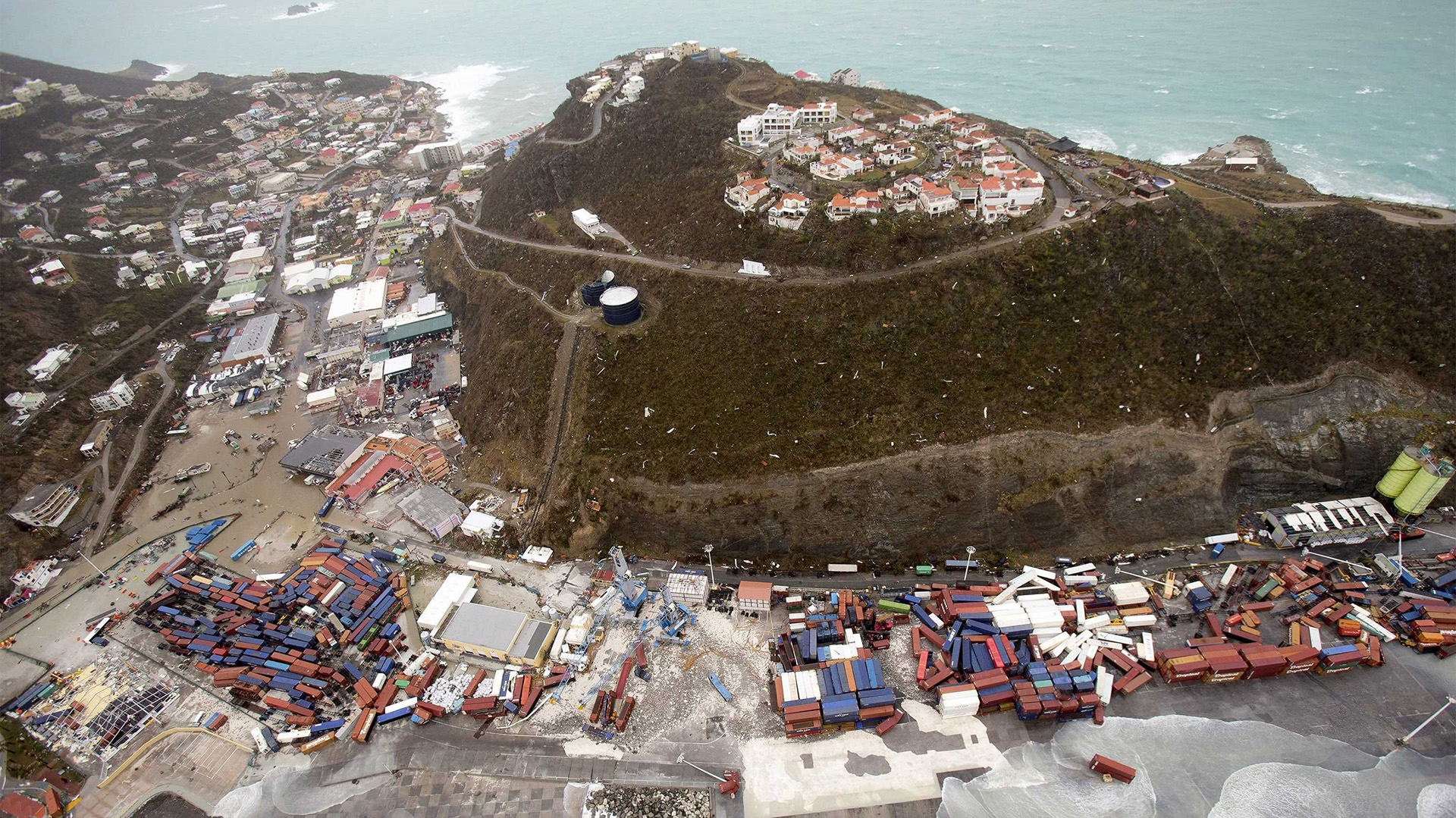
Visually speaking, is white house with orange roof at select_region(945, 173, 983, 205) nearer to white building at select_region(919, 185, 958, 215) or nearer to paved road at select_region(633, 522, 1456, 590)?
white building at select_region(919, 185, 958, 215)

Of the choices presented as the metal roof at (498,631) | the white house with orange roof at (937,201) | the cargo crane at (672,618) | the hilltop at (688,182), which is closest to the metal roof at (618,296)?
the hilltop at (688,182)

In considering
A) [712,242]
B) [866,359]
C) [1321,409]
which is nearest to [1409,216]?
[1321,409]

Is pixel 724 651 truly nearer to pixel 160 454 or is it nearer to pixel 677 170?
pixel 677 170

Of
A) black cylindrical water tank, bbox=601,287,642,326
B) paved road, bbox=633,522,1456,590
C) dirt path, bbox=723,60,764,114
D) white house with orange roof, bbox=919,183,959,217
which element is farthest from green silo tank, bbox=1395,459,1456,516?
dirt path, bbox=723,60,764,114

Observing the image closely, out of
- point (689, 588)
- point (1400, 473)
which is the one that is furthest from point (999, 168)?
point (689, 588)

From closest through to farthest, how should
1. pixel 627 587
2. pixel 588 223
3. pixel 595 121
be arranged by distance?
pixel 627 587 → pixel 588 223 → pixel 595 121

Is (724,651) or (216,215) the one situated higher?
(216,215)

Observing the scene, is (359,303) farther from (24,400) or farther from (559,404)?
(559,404)
